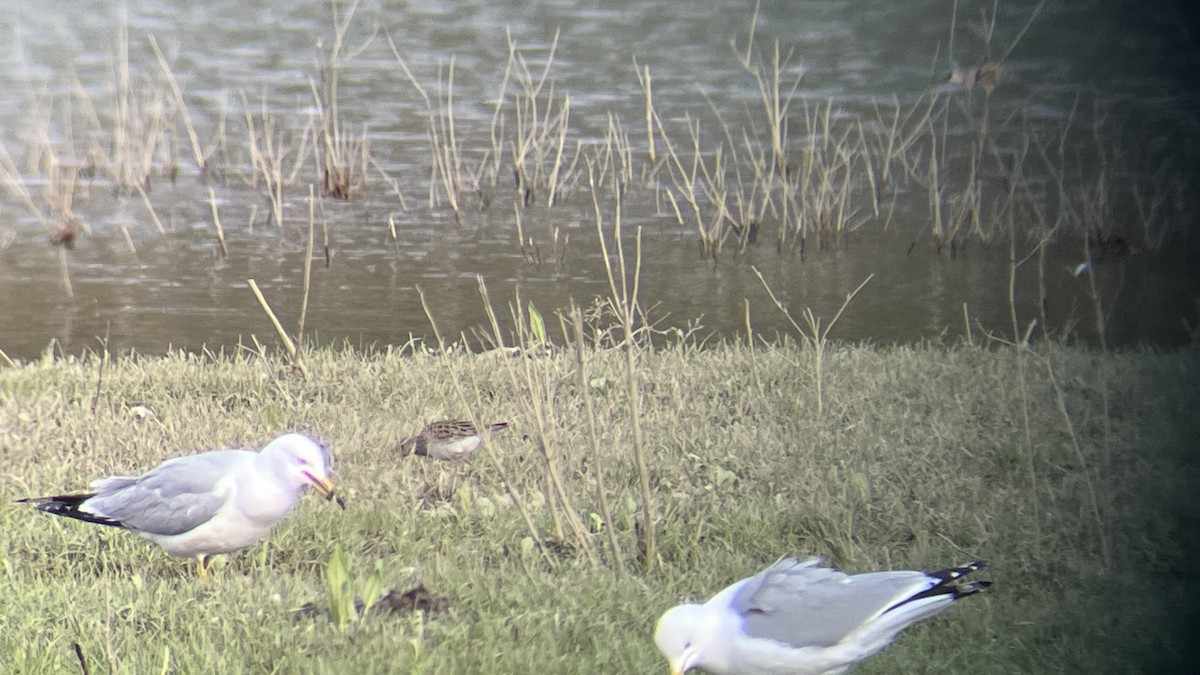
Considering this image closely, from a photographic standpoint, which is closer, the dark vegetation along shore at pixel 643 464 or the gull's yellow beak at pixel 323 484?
the dark vegetation along shore at pixel 643 464

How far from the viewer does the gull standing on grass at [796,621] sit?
1.52 metres

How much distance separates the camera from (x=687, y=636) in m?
1.53

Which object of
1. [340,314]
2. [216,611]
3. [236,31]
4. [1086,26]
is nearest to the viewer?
[216,611]

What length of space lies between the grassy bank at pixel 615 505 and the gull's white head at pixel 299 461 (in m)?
0.15

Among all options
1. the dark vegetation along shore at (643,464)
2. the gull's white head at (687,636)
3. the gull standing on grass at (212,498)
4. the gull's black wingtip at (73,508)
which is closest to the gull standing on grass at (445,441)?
the dark vegetation along shore at (643,464)

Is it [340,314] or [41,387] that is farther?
[340,314]

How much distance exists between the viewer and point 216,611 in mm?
1734

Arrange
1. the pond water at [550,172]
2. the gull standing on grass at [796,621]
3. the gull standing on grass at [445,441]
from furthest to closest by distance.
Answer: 1. the pond water at [550,172]
2. the gull standing on grass at [445,441]
3. the gull standing on grass at [796,621]

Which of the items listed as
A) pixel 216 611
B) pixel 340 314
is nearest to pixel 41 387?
pixel 340 314

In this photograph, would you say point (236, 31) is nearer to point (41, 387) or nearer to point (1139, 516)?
point (41, 387)

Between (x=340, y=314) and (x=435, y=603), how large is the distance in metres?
1.61

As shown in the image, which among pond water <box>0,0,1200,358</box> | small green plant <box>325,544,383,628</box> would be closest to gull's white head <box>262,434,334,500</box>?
small green plant <box>325,544,383,628</box>

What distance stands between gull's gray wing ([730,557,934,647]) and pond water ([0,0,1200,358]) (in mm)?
1561

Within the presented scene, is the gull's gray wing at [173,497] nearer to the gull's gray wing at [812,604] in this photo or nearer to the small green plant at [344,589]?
the small green plant at [344,589]
